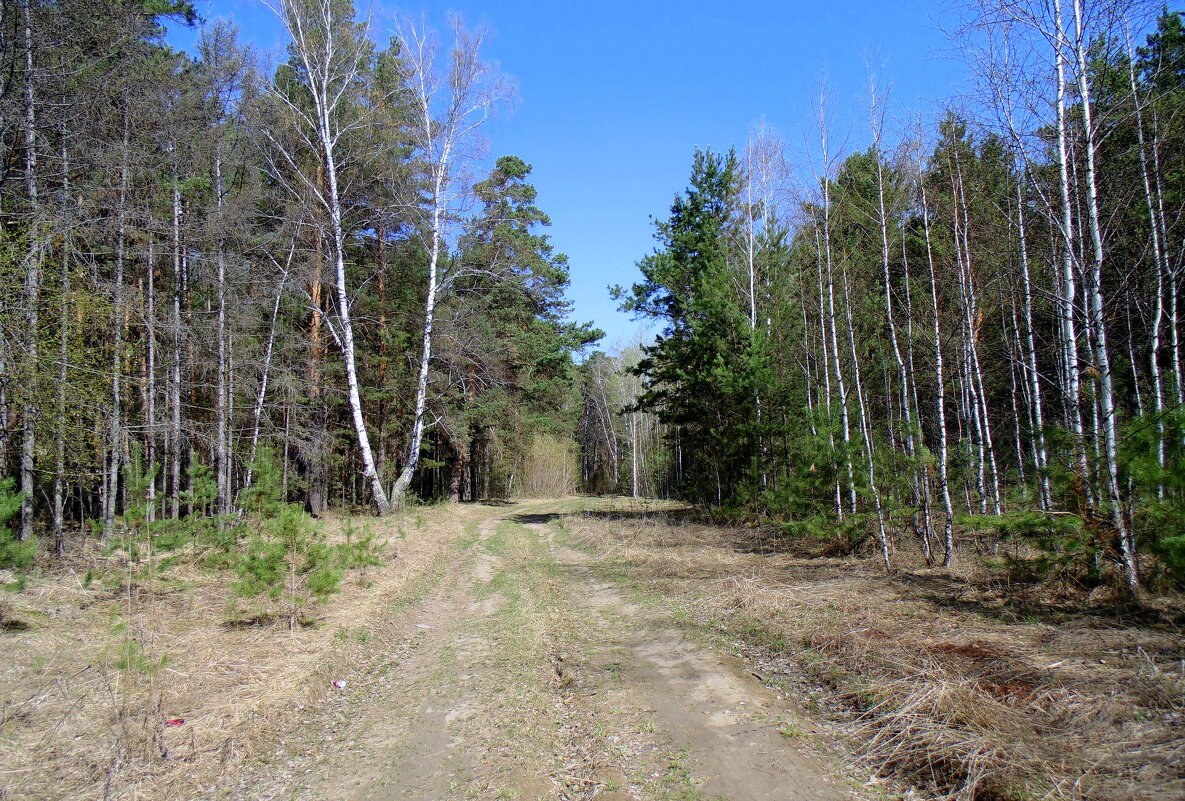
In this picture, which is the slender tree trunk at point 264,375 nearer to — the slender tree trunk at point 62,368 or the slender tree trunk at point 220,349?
the slender tree trunk at point 220,349

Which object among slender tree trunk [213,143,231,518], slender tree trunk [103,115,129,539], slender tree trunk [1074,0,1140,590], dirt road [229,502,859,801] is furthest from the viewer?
slender tree trunk [213,143,231,518]

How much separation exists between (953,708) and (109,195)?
15501 millimetres

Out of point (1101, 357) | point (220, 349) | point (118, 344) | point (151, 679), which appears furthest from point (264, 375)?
point (1101, 357)

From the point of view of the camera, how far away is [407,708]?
5.19 meters

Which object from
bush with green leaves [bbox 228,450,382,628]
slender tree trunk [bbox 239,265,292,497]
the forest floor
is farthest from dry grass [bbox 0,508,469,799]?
slender tree trunk [bbox 239,265,292,497]

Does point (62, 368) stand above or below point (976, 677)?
above

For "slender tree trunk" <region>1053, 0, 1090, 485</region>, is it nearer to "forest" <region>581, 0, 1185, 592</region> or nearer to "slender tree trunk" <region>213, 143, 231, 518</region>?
"forest" <region>581, 0, 1185, 592</region>

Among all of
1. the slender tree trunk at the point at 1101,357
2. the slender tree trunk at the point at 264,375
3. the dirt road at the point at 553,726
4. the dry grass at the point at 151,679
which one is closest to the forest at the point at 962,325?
the slender tree trunk at the point at 1101,357

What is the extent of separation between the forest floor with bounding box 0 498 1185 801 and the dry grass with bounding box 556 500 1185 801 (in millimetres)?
20

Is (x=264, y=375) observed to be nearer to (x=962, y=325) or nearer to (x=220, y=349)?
(x=220, y=349)

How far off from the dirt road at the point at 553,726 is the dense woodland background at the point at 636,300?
10.7ft

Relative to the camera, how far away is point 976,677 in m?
4.35

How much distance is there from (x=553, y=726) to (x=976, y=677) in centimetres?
316

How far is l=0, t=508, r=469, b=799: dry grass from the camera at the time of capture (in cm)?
388
